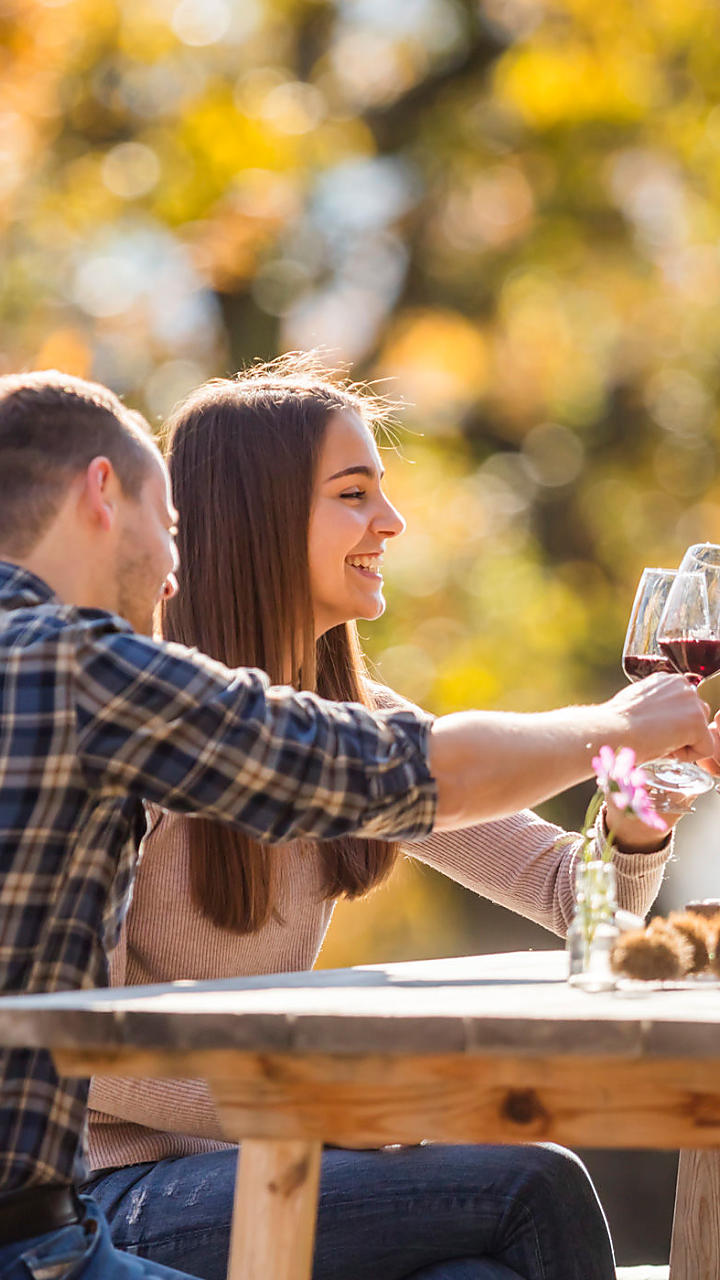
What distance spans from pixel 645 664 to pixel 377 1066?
42.4 inches

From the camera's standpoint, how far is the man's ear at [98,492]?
5.66 feet

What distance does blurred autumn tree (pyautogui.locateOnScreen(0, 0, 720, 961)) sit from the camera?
8.23 m

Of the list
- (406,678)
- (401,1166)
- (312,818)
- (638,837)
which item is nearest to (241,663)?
(638,837)

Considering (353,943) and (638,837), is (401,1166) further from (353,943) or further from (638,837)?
(353,943)

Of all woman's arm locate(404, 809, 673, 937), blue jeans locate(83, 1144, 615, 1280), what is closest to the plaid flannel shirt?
blue jeans locate(83, 1144, 615, 1280)

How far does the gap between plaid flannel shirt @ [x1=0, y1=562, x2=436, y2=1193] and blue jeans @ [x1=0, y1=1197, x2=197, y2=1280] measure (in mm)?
51

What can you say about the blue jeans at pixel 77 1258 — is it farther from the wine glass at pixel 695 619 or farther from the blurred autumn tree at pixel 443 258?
the blurred autumn tree at pixel 443 258

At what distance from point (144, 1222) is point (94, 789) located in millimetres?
712

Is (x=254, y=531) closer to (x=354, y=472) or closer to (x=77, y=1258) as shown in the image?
(x=354, y=472)

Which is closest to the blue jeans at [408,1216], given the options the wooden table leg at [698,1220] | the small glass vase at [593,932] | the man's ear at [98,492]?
the wooden table leg at [698,1220]

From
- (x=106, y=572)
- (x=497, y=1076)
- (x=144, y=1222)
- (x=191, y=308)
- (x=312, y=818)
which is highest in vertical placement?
(x=191, y=308)

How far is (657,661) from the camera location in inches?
88.3

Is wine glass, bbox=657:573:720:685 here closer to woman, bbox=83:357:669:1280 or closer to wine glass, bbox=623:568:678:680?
wine glass, bbox=623:568:678:680

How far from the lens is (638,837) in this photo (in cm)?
251
